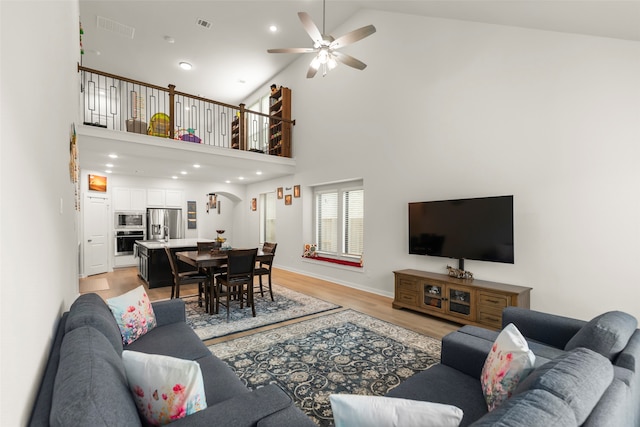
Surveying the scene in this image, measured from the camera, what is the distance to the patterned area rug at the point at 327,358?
2.31 meters

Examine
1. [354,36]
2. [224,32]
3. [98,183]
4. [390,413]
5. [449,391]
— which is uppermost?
[224,32]

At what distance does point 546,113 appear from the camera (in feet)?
11.3

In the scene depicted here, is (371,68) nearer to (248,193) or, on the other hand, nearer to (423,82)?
(423,82)

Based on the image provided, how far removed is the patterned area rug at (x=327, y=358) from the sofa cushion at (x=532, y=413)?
1.42 m

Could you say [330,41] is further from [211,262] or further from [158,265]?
[158,265]

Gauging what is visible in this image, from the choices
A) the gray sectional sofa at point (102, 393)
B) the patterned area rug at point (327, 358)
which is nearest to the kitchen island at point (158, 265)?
the patterned area rug at point (327, 358)

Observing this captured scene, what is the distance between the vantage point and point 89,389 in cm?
90

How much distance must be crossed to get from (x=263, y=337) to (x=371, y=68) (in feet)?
15.9

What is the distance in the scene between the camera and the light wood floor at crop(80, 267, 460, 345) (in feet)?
12.0


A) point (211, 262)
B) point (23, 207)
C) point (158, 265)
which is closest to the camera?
point (23, 207)

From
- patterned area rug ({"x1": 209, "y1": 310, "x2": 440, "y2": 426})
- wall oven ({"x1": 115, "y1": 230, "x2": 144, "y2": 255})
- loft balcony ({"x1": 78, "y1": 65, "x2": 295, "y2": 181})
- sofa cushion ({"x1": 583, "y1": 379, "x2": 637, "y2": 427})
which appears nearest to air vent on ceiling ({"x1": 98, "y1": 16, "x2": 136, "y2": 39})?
loft balcony ({"x1": 78, "y1": 65, "x2": 295, "y2": 181})

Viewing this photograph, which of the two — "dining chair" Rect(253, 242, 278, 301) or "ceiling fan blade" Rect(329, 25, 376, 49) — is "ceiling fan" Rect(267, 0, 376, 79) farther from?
"dining chair" Rect(253, 242, 278, 301)

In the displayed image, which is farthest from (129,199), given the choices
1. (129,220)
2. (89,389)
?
(89,389)

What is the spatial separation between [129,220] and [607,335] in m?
9.05
